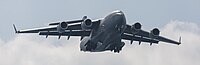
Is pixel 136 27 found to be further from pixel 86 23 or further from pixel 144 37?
pixel 144 37

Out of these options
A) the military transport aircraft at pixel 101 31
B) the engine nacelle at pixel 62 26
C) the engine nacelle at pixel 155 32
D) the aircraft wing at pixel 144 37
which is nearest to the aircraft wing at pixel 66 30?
the military transport aircraft at pixel 101 31

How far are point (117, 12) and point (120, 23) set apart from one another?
1.21 m

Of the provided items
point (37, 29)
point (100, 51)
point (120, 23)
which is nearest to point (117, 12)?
point (120, 23)

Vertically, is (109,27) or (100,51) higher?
(109,27)

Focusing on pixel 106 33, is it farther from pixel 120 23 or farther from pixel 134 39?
pixel 134 39

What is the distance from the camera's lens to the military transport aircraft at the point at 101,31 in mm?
54469

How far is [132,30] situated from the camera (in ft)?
190

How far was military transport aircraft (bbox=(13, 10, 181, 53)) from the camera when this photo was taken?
179 ft

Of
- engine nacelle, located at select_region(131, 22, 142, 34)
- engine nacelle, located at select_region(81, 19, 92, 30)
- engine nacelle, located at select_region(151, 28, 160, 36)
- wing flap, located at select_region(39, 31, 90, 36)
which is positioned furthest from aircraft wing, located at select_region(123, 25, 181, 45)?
wing flap, located at select_region(39, 31, 90, 36)

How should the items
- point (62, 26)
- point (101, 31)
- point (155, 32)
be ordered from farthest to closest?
point (155, 32), point (62, 26), point (101, 31)

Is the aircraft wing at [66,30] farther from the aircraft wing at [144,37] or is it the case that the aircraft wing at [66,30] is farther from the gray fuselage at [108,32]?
the aircraft wing at [144,37]

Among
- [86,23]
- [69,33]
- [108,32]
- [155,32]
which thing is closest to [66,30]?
[69,33]

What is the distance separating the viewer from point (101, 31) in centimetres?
5594

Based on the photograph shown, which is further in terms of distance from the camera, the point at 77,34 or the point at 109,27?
the point at 77,34
